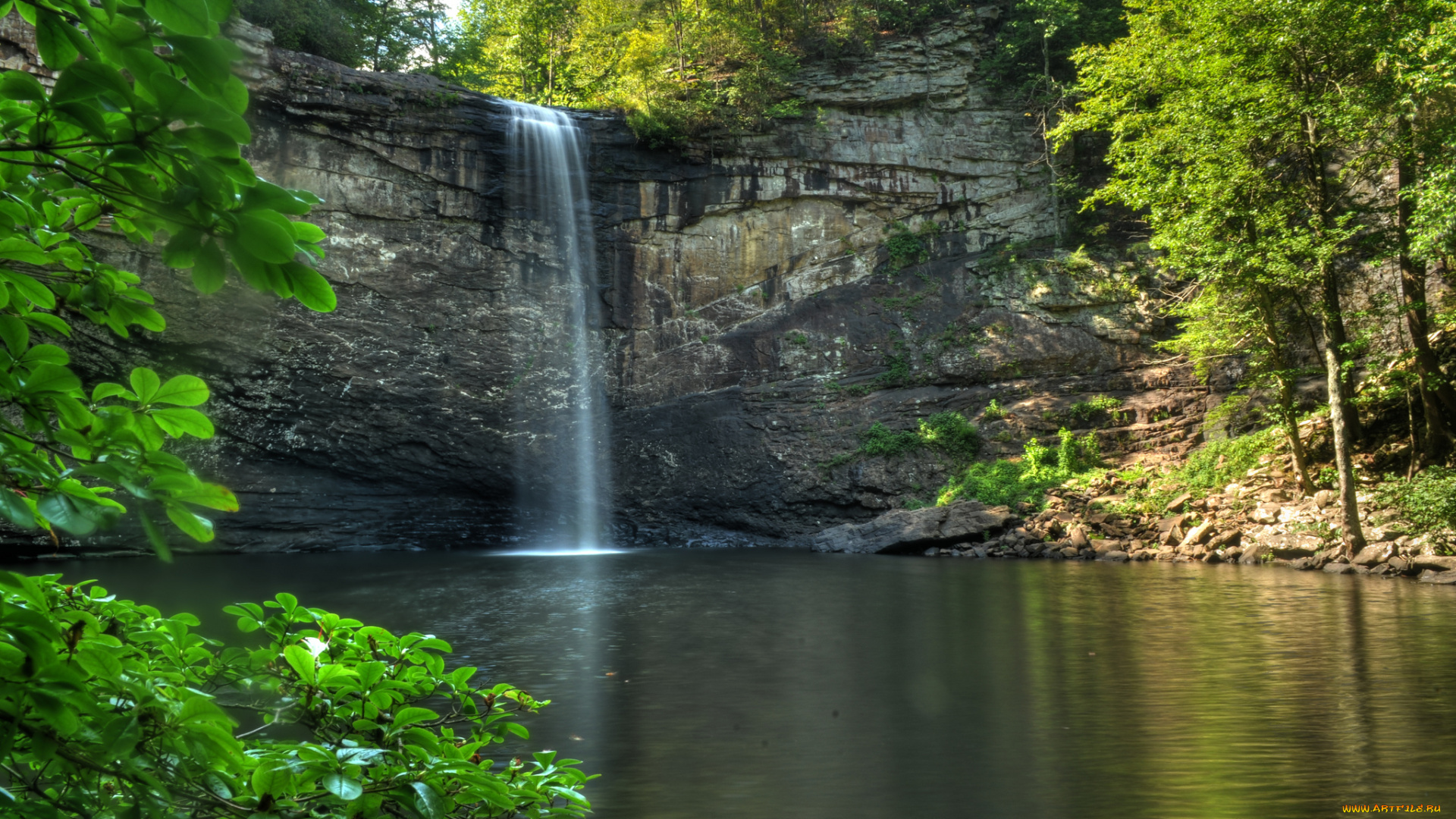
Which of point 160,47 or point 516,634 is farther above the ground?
point 160,47

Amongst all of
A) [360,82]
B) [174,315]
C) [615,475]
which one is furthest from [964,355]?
[174,315]

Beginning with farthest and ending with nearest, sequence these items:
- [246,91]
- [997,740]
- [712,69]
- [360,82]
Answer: [712,69] → [360,82] → [997,740] → [246,91]

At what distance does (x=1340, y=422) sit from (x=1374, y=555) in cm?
237

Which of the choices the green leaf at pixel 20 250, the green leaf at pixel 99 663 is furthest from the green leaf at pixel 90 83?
the green leaf at pixel 99 663

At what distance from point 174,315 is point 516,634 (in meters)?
15.2

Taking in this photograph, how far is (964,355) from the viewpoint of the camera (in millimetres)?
25422

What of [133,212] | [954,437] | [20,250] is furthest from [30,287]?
[954,437]

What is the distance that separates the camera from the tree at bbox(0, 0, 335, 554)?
88cm

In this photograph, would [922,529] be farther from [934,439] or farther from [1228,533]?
[1228,533]

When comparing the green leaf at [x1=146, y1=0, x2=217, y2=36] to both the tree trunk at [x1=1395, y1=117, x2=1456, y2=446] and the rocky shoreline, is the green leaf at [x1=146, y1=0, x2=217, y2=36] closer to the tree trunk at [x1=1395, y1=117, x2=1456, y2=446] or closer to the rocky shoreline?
the rocky shoreline

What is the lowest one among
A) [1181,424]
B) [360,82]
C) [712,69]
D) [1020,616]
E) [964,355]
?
[1020,616]

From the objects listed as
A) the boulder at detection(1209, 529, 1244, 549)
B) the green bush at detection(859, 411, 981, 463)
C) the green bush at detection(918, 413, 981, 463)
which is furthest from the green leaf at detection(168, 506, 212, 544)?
the green bush at detection(918, 413, 981, 463)

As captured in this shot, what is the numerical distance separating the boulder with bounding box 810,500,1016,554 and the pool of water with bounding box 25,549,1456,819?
6019mm

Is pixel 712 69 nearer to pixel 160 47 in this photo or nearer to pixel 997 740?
pixel 997 740
